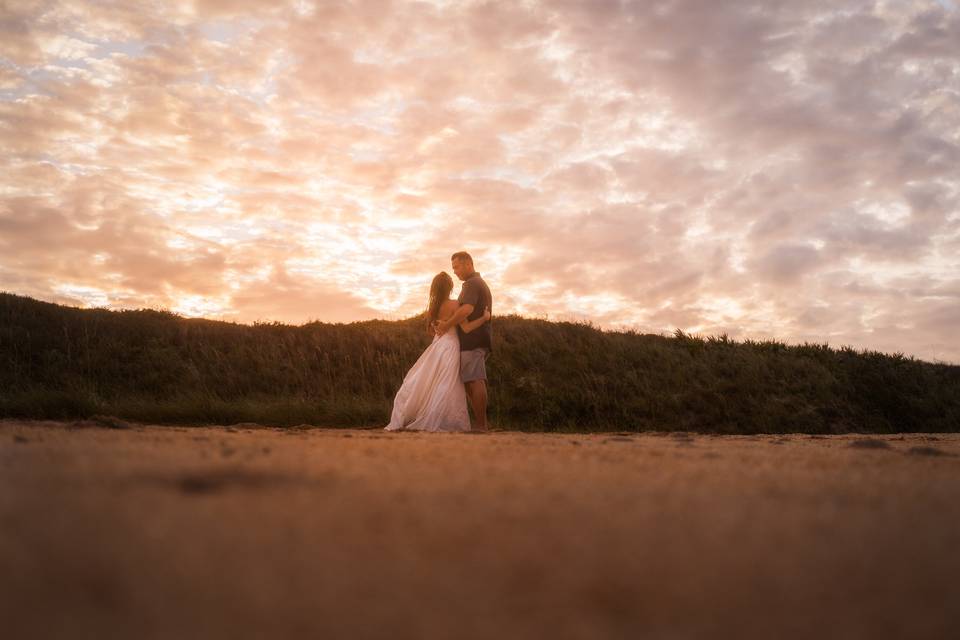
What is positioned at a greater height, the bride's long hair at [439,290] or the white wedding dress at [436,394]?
the bride's long hair at [439,290]

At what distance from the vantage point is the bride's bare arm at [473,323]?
8922 mm

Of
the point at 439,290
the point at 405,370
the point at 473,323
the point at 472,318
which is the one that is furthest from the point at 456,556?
the point at 405,370

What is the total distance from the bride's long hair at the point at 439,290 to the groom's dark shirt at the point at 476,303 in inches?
19.4

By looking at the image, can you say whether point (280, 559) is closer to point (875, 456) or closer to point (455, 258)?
point (875, 456)

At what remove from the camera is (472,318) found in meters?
9.09

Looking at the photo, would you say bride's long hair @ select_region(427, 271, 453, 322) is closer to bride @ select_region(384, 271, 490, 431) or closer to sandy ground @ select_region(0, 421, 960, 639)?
bride @ select_region(384, 271, 490, 431)

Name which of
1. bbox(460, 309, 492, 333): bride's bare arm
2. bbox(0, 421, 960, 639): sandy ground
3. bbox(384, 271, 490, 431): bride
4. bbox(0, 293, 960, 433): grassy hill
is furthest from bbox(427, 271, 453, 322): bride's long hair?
bbox(0, 421, 960, 639): sandy ground

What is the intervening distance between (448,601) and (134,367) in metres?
13.3

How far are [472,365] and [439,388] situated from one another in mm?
531

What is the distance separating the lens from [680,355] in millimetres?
15180

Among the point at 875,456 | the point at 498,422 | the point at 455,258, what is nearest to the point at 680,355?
the point at 498,422

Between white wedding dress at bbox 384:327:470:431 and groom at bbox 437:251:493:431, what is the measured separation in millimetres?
163

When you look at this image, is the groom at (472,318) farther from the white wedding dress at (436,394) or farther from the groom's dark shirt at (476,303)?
the white wedding dress at (436,394)

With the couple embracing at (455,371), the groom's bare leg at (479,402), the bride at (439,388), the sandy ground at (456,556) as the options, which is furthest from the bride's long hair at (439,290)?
the sandy ground at (456,556)
